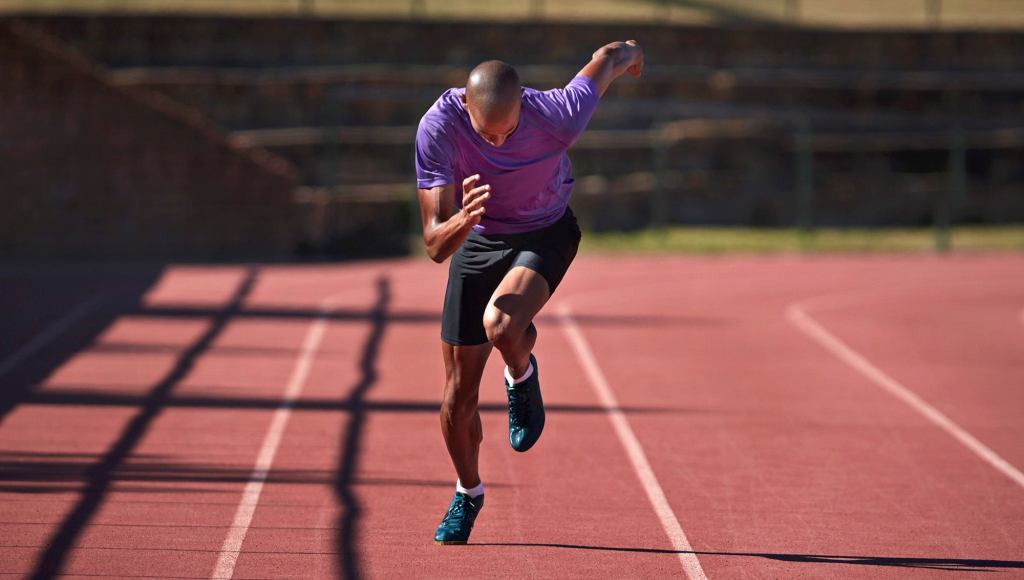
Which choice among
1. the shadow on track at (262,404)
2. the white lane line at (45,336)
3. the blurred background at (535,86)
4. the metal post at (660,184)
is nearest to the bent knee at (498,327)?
the shadow on track at (262,404)

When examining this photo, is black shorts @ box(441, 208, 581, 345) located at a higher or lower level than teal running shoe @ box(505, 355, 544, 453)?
higher

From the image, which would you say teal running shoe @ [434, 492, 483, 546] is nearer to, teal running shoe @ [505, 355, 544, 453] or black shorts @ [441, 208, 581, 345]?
teal running shoe @ [505, 355, 544, 453]

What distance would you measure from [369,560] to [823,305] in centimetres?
1121

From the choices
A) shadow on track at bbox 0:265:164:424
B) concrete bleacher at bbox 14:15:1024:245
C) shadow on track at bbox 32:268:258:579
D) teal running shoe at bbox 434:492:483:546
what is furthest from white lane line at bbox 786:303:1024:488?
concrete bleacher at bbox 14:15:1024:245

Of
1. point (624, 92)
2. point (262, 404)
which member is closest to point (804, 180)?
point (624, 92)

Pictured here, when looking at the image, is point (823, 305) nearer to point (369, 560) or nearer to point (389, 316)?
point (389, 316)

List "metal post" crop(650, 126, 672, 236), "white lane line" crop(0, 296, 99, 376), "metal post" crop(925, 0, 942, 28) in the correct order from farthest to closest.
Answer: "metal post" crop(925, 0, 942, 28), "metal post" crop(650, 126, 672, 236), "white lane line" crop(0, 296, 99, 376)

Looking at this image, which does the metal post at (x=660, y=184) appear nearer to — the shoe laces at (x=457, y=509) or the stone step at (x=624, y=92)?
the stone step at (x=624, y=92)

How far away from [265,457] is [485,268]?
2.90 m

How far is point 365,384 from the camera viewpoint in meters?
11.9

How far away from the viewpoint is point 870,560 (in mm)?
6898

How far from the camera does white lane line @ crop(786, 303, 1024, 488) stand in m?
9.38

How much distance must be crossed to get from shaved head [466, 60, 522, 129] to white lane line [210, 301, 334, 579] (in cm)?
226

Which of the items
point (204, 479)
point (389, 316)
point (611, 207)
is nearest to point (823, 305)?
point (389, 316)
